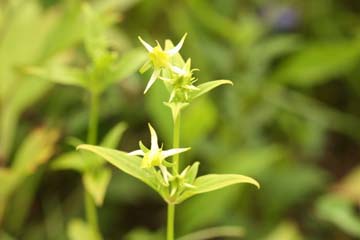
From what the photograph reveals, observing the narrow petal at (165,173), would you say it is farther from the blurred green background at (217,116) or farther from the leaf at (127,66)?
the blurred green background at (217,116)

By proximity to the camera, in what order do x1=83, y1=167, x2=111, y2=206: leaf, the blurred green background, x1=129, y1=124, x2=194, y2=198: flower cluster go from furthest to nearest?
the blurred green background → x1=83, y1=167, x2=111, y2=206: leaf → x1=129, y1=124, x2=194, y2=198: flower cluster

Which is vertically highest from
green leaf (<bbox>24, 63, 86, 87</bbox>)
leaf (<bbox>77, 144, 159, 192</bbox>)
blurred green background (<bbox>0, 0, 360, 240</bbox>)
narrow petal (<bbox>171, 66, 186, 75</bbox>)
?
blurred green background (<bbox>0, 0, 360, 240</bbox>)

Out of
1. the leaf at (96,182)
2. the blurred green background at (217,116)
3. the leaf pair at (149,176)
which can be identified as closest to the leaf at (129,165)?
the leaf pair at (149,176)

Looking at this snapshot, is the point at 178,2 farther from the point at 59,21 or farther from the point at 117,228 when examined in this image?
the point at 117,228

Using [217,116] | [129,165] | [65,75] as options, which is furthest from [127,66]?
[217,116]

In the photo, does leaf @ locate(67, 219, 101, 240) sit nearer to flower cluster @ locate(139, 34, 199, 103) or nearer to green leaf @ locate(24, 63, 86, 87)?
green leaf @ locate(24, 63, 86, 87)

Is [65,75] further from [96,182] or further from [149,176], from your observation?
[149,176]

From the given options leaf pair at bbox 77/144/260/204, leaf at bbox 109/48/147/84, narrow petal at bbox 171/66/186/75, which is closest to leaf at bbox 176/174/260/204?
leaf pair at bbox 77/144/260/204
